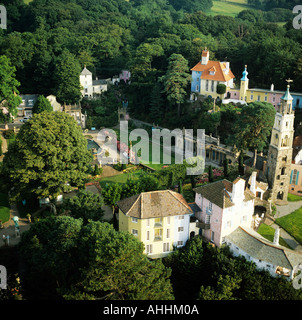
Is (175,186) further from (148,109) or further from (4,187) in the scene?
(148,109)

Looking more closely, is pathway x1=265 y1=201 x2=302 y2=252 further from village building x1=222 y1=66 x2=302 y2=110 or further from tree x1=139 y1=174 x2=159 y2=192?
village building x1=222 y1=66 x2=302 y2=110

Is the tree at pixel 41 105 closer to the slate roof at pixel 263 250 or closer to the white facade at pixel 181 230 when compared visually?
Result: the white facade at pixel 181 230

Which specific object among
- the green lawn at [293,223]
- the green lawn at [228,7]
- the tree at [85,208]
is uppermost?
the green lawn at [228,7]

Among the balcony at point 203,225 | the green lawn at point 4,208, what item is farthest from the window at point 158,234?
the green lawn at point 4,208

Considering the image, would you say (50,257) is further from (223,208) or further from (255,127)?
(255,127)

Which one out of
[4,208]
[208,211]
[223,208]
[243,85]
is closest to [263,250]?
[223,208]

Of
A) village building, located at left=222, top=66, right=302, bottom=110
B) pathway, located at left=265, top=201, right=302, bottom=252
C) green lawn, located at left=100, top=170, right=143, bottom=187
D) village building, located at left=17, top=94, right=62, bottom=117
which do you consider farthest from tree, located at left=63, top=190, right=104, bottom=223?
village building, located at left=17, top=94, right=62, bottom=117
